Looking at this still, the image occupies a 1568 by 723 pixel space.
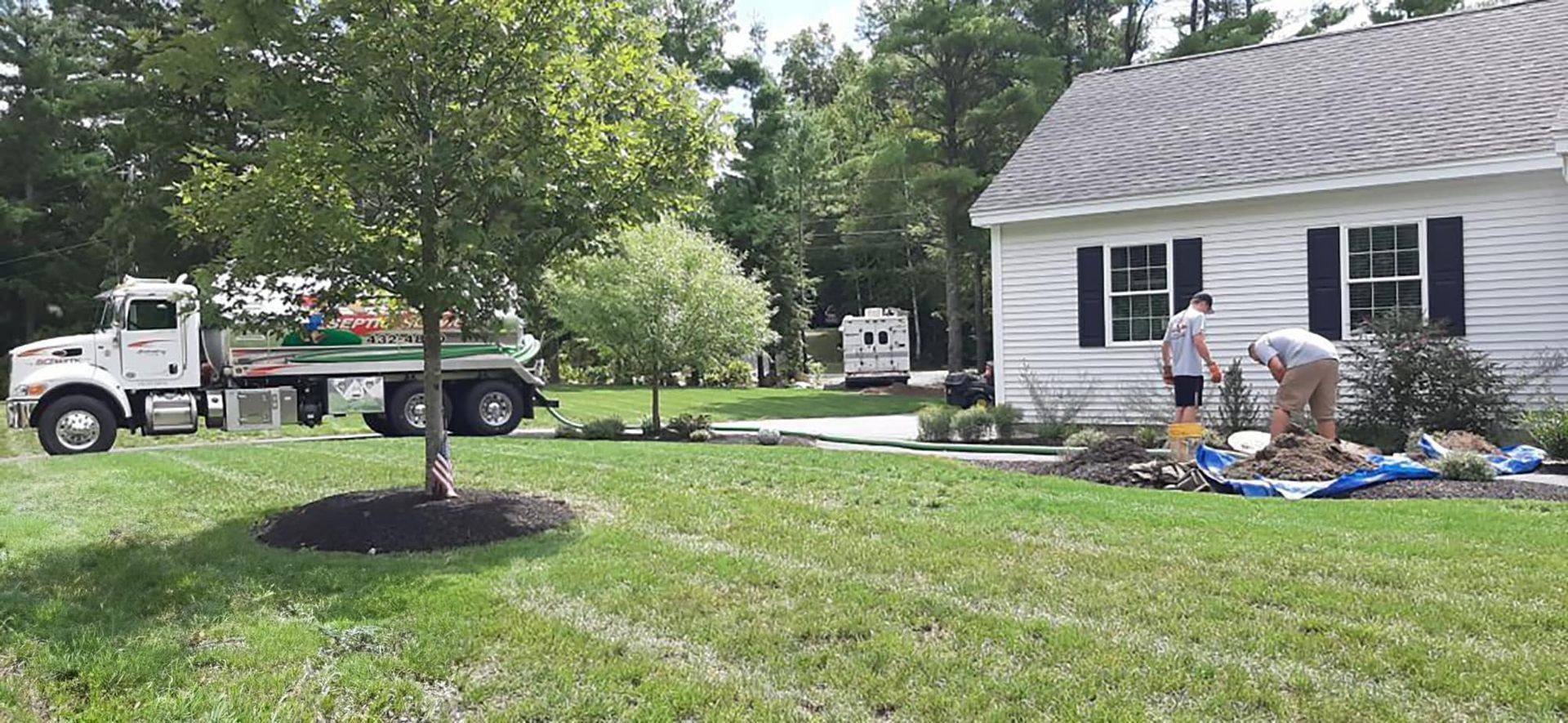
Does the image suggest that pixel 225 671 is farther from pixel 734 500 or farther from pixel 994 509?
pixel 994 509

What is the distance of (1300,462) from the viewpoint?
8.63 m

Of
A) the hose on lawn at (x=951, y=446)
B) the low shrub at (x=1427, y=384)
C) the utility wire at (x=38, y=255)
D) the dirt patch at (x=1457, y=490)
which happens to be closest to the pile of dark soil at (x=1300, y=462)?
the dirt patch at (x=1457, y=490)

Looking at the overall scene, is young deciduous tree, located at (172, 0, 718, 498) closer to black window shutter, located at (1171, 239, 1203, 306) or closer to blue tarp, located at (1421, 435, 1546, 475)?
blue tarp, located at (1421, 435, 1546, 475)

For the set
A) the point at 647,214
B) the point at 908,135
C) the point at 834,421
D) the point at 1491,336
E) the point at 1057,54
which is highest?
the point at 1057,54

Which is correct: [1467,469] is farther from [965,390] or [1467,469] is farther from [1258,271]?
[965,390]

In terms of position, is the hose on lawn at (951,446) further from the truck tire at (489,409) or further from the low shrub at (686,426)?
the truck tire at (489,409)

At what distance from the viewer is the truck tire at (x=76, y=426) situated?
13.8 meters

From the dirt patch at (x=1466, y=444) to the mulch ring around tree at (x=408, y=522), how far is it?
25.1ft

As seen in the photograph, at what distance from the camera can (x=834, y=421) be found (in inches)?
720

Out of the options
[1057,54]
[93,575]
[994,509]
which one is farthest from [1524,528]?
[1057,54]

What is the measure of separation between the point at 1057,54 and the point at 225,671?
30559mm

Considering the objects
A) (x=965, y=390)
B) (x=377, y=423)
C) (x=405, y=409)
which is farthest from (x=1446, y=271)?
(x=377, y=423)

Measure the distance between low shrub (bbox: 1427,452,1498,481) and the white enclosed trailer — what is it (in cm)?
2465

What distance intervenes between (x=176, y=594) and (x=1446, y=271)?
1243 centimetres
